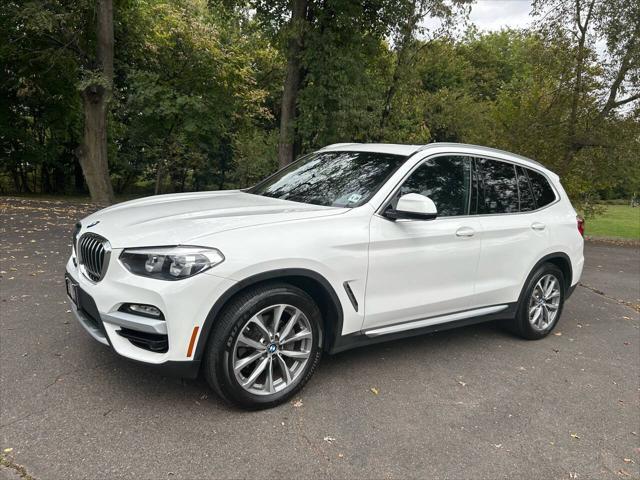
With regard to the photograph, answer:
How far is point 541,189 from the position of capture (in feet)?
16.5

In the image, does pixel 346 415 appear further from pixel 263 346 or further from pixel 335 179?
pixel 335 179

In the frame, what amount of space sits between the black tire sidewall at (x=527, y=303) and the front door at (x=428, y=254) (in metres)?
0.84

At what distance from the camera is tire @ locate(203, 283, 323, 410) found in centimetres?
299

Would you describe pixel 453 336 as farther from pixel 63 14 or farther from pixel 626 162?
pixel 63 14

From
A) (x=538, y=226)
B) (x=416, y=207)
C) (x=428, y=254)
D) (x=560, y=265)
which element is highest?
(x=416, y=207)

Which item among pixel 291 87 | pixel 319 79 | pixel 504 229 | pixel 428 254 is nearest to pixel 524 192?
pixel 504 229

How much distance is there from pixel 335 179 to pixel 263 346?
1576 mm

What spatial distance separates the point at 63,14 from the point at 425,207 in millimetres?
11898

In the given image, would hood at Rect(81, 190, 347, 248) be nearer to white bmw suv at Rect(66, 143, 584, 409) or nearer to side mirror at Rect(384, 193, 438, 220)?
white bmw suv at Rect(66, 143, 584, 409)

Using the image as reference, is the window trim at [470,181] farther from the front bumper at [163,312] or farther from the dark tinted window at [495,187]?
the front bumper at [163,312]

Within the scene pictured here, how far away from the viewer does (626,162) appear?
42.3 feet

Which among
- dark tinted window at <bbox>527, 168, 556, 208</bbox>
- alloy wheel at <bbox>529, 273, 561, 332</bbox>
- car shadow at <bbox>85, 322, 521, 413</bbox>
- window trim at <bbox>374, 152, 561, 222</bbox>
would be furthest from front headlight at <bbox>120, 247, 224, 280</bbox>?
dark tinted window at <bbox>527, 168, 556, 208</bbox>

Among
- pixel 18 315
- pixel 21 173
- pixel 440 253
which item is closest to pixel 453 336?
pixel 440 253

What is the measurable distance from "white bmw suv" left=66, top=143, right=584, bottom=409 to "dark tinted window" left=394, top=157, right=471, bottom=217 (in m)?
0.01
